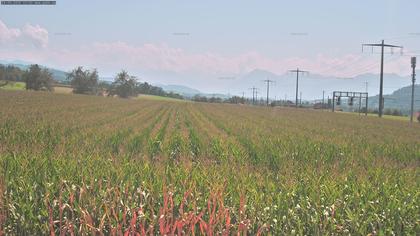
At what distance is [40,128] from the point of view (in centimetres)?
2019

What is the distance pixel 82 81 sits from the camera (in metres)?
192

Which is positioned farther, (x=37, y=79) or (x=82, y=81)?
(x=82, y=81)

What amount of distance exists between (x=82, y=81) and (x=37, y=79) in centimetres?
4187

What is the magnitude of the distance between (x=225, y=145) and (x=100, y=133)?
595 cm

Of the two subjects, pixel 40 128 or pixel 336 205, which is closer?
pixel 336 205

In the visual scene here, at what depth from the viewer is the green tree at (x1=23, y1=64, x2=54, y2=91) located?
493 feet

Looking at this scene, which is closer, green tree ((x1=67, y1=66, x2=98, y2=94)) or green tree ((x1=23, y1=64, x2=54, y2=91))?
green tree ((x1=23, y1=64, x2=54, y2=91))

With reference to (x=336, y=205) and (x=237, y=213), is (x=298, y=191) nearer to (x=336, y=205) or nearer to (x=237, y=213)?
(x=336, y=205)

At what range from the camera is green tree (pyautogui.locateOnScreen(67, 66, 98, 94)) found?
625 feet

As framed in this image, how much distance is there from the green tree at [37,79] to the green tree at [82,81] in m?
31.0

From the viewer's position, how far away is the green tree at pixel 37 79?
5920 inches

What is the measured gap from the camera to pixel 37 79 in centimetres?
15050

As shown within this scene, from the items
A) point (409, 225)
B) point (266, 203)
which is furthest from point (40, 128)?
point (409, 225)

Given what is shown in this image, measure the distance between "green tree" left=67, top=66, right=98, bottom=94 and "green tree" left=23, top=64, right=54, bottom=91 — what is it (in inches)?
1222
